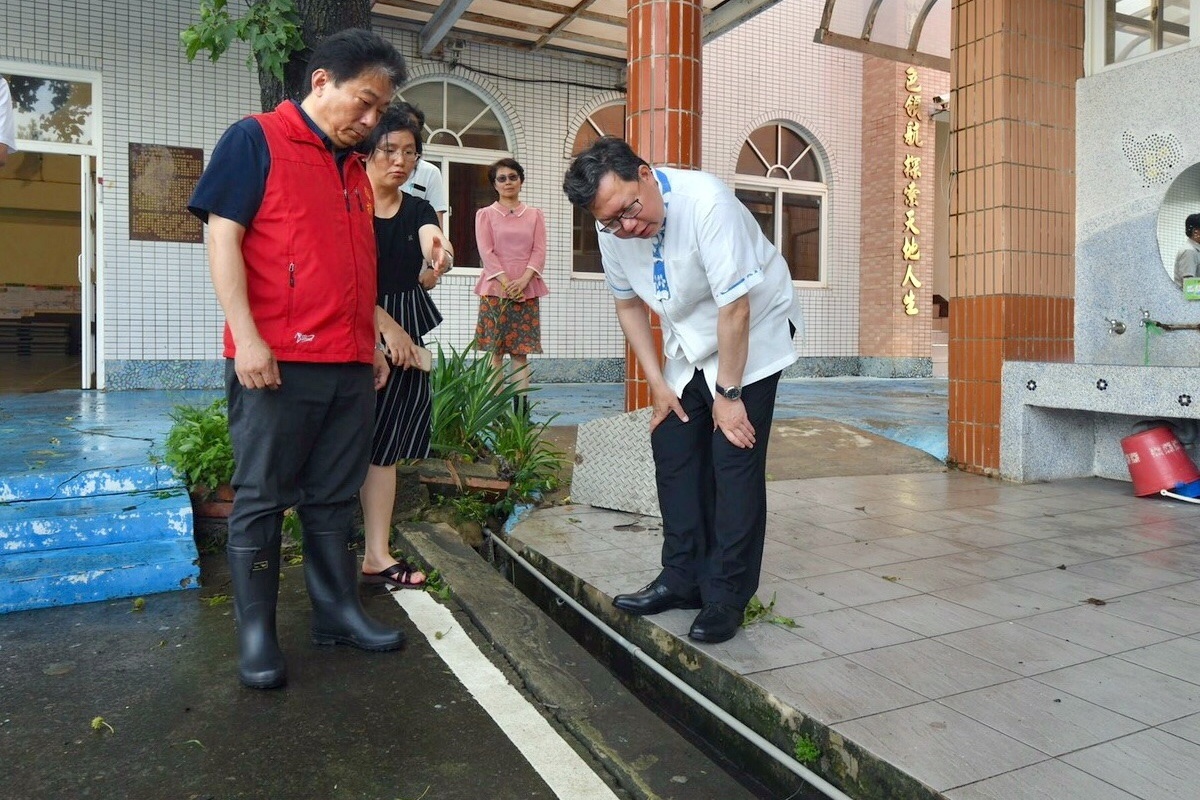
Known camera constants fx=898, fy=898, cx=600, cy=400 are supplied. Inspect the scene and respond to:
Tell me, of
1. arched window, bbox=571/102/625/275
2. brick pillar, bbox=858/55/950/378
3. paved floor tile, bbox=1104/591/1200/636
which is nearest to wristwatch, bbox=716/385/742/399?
paved floor tile, bbox=1104/591/1200/636

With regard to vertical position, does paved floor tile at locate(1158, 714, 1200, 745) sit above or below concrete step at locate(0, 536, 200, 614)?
below

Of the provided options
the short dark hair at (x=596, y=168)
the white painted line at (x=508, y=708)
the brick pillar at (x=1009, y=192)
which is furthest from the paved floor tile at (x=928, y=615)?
the brick pillar at (x=1009, y=192)

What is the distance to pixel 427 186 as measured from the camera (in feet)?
13.2

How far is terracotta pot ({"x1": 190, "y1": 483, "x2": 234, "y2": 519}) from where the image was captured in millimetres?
4105

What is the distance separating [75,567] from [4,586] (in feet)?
0.76

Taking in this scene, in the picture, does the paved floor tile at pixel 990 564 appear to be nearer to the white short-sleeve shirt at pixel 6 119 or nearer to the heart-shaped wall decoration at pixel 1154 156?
the heart-shaped wall decoration at pixel 1154 156

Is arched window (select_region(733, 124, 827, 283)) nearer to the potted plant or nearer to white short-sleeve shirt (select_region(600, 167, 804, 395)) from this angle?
the potted plant

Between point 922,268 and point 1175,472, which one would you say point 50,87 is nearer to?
point 1175,472

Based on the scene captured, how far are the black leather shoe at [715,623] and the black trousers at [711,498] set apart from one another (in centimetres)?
2

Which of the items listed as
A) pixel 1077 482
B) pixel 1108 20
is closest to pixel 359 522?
pixel 1077 482

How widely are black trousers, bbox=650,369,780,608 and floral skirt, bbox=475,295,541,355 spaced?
3.03m

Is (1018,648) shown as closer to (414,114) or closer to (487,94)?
(414,114)

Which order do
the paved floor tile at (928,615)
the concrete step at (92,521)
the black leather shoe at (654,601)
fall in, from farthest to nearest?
the concrete step at (92,521) → the black leather shoe at (654,601) → the paved floor tile at (928,615)

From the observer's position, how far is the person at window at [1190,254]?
5332 millimetres
